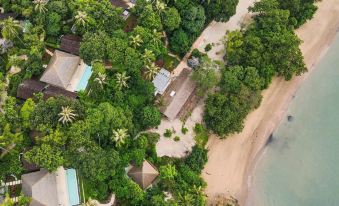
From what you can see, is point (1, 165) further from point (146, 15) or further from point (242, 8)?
point (242, 8)

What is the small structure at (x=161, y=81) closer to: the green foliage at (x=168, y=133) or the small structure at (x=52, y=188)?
the green foliage at (x=168, y=133)

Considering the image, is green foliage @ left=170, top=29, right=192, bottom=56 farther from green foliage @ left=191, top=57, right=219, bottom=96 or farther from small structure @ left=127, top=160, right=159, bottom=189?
small structure @ left=127, top=160, right=159, bottom=189

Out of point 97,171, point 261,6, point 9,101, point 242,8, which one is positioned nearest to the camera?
point 97,171

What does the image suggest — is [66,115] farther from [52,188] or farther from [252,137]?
[252,137]

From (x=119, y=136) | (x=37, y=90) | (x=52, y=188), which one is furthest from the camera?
(x=37, y=90)

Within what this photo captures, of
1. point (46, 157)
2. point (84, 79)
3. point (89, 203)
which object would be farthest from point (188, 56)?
point (89, 203)

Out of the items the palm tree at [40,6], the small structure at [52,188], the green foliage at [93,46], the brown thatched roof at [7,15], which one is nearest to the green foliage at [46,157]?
the small structure at [52,188]

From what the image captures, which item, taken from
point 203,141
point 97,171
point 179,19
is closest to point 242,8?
point 179,19
